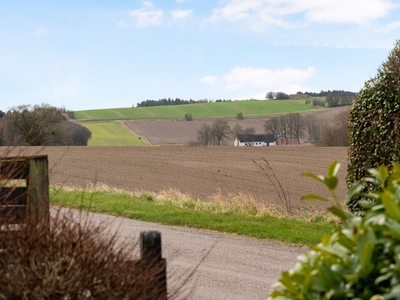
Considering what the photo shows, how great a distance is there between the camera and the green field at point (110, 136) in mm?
85625

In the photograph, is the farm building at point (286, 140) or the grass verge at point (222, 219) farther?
the farm building at point (286, 140)

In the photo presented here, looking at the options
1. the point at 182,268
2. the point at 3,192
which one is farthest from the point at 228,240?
the point at 3,192

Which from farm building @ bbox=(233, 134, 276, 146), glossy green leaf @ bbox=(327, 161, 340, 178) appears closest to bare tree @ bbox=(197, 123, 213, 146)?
farm building @ bbox=(233, 134, 276, 146)

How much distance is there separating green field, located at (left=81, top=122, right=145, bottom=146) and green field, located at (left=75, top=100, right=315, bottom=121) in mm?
8883

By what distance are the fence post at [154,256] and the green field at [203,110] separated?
105 m

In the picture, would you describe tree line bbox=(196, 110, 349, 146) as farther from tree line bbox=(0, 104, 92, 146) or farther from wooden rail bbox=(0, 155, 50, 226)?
wooden rail bbox=(0, 155, 50, 226)

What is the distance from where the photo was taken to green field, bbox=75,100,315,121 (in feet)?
364

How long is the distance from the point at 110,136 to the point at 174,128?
11108mm

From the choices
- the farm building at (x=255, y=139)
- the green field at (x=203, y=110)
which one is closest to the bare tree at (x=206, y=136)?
the farm building at (x=255, y=139)

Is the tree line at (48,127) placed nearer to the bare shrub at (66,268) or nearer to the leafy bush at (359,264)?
the bare shrub at (66,268)

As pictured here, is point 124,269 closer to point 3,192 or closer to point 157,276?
point 157,276

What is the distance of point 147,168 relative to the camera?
3694cm

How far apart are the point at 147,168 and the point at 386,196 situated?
3488 cm

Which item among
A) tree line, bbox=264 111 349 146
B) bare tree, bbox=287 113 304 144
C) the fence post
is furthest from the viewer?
bare tree, bbox=287 113 304 144
